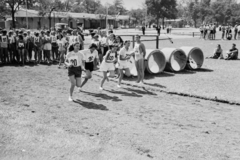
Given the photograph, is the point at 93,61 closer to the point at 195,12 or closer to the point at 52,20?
the point at 52,20

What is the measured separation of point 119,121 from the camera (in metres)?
6.98

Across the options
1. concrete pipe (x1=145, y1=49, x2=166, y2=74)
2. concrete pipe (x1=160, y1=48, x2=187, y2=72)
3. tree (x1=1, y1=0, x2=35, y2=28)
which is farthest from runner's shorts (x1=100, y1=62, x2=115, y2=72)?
tree (x1=1, y1=0, x2=35, y2=28)

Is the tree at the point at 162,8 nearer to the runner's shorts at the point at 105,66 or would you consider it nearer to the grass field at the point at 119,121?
the grass field at the point at 119,121

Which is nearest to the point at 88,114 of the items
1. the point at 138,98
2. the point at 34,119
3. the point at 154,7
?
the point at 34,119

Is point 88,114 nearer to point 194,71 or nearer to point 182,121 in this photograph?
point 182,121

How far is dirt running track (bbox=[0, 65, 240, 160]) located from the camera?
17.3 feet

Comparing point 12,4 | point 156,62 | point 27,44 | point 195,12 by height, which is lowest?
point 156,62

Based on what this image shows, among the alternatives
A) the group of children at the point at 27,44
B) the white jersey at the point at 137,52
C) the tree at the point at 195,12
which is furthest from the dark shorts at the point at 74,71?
the tree at the point at 195,12

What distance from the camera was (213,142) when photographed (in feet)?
19.0

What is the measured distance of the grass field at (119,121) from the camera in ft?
17.4

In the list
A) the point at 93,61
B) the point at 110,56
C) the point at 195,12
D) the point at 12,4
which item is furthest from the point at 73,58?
the point at 195,12

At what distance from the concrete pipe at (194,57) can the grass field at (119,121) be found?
255 cm

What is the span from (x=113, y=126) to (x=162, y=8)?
91581 millimetres

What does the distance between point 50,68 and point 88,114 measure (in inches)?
308
